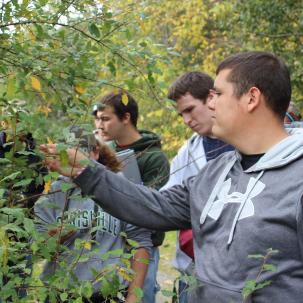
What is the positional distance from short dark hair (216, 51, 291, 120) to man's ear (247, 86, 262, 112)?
0.7 inches

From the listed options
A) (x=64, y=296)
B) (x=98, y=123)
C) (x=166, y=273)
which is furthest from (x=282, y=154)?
(x=166, y=273)

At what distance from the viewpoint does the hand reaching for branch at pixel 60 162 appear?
8.55 ft

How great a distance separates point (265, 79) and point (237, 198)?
0.47 metres

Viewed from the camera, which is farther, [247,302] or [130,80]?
[130,80]

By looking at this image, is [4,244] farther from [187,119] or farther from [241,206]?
[187,119]

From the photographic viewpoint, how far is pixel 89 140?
3.15 m

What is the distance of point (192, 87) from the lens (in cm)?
439

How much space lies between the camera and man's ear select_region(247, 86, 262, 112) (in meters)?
2.66

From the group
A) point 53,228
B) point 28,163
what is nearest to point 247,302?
point 53,228

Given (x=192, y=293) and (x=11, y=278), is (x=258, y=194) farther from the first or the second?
(x=11, y=278)

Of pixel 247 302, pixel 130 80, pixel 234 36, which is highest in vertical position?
pixel 234 36

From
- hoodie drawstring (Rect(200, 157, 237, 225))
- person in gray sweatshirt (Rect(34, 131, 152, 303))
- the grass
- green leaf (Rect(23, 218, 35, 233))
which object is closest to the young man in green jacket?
person in gray sweatshirt (Rect(34, 131, 152, 303))

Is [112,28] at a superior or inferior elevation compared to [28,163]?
superior

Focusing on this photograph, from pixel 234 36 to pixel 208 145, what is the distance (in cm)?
810
